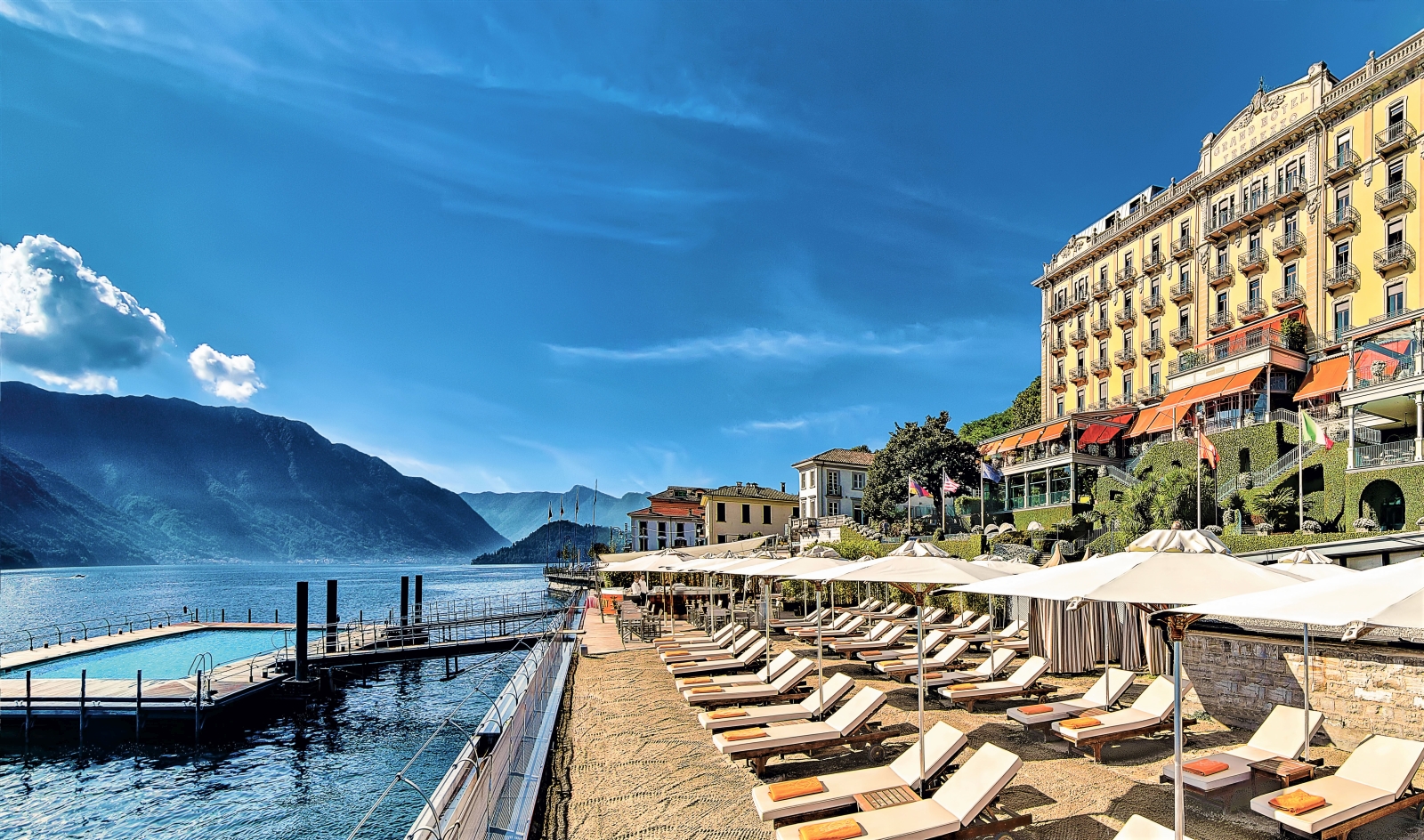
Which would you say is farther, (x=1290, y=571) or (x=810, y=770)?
(x=810, y=770)

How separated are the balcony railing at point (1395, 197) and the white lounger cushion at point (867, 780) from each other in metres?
34.6

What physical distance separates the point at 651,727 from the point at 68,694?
763 inches

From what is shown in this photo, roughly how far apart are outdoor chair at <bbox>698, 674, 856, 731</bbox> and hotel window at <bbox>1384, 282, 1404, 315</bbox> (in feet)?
105

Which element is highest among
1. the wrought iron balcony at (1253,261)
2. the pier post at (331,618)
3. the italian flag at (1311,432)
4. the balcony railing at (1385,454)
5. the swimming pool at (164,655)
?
the wrought iron balcony at (1253,261)

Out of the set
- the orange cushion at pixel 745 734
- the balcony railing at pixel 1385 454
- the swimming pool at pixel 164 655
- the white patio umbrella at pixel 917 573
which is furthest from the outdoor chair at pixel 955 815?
the swimming pool at pixel 164 655

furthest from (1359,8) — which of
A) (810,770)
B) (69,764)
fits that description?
(69,764)

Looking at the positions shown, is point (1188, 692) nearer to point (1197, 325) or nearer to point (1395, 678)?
point (1395, 678)

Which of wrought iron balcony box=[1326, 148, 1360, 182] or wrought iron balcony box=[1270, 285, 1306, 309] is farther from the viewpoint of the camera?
wrought iron balcony box=[1270, 285, 1306, 309]

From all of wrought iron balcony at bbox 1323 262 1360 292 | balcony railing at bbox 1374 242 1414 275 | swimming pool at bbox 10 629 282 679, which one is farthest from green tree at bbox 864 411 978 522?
swimming pool at bbox 10 629 282 679

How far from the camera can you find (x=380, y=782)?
15.6 meters

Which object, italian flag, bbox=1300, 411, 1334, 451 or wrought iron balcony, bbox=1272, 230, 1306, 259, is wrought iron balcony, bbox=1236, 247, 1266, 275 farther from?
italian flag, bbox=1300, 411, 1334, 451

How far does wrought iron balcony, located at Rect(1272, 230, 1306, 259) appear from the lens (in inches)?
1261

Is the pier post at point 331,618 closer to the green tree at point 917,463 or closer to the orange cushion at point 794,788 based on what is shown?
the orange cushion at point 794,788

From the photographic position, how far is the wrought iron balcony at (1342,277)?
98.0 feet
